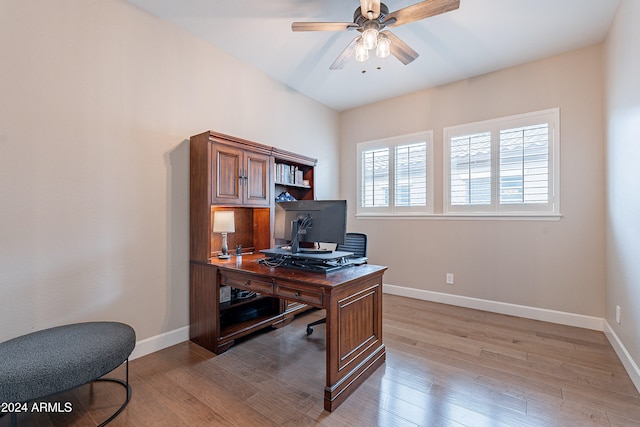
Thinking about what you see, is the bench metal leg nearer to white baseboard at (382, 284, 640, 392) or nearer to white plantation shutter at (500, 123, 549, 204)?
white baseboard at (382, 284, 640, 392)

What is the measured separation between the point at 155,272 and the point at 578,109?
464cm

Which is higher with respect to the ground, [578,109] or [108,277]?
[578,109]

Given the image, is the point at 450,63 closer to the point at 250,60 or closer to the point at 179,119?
the point at 250,60

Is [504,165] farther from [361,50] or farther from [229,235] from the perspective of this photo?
[229,235]

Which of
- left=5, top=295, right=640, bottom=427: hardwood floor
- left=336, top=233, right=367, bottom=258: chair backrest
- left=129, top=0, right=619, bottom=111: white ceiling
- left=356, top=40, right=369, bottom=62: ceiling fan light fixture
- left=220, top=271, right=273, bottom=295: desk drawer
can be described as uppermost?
left=129, top=0, right=619, bottom=111: white ceiling

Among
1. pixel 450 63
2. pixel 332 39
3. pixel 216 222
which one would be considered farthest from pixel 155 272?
pixel 450 63

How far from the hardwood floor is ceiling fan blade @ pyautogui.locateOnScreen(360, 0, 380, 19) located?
2678mm

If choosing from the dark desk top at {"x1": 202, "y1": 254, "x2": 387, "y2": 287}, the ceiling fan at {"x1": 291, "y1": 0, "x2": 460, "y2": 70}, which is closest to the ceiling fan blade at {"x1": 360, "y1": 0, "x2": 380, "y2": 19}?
the ceiling fan at {"x1": 291, "y1": 0, "x2": 460, "y2": 70}

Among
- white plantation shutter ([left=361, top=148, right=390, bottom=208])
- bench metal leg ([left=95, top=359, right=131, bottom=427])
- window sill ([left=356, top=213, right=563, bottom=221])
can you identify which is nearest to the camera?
bench metal leg ([left=95, top=359, right=131, bottom=427])

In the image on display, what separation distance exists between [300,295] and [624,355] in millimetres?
2673

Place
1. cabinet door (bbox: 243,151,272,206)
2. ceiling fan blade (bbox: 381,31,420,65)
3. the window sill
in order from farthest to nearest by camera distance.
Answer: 1. the window sill
2. cabinet door (bbox: 243,151,272,206)
3. ceiling fan blade (bbox: 381,31,420,65)

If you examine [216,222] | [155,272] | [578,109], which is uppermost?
[578,109]

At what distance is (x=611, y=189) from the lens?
8.98ft

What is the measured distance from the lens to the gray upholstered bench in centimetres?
139
